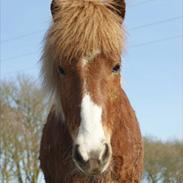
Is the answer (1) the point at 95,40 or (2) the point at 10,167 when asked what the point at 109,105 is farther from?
(2) the point at 10,167

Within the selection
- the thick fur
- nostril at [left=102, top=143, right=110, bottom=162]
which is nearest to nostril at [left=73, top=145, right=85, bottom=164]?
nostril at [left=102, top=143, right=110, bottom=162]

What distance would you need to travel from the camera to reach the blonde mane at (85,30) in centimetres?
459

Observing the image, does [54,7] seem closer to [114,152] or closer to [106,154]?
[114,152]

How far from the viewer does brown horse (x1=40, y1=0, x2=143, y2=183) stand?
4.07m

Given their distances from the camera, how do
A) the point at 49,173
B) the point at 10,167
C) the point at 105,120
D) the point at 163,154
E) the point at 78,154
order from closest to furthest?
the point at 78,154
the point at 105,120
the point at 49,173
the point at 10,167
the point at 163,154

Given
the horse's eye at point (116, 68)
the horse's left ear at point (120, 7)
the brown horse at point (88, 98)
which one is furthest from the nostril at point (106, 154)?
the horse's left ear at point (120, 7)

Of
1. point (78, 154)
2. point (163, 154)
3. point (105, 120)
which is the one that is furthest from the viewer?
point (163, 154)

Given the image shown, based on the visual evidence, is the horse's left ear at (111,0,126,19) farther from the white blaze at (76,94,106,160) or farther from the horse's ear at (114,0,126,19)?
the white blaze at (76,94,106,160)

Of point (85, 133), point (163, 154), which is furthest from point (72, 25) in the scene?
point (163, 154)

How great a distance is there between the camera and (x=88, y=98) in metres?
4.26

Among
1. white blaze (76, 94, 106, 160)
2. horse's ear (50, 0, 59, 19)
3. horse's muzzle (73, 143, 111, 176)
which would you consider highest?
horse's ear (50, 0, 59, 19)

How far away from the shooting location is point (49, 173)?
5551mm

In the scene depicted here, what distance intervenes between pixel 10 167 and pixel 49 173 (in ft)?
76.5

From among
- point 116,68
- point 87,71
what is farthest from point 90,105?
point 116,68
